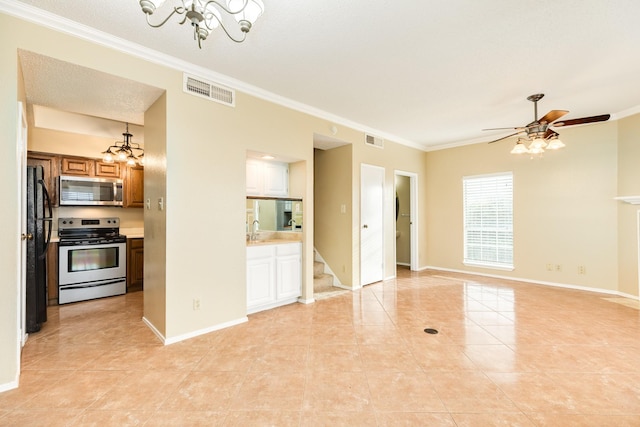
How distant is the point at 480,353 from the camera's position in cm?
265

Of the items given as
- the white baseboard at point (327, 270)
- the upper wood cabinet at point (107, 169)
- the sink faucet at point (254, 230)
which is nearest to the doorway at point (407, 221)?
the white baseboard at point (327, 270)

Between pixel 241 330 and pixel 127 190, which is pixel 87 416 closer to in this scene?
pixel 241 330

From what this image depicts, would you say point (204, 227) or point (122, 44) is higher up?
point (122, 44)

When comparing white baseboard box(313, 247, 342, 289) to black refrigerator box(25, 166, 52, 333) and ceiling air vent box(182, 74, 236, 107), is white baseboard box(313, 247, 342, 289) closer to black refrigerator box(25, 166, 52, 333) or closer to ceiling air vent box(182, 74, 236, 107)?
ceiling air vent box(182, 74, 236, 107)

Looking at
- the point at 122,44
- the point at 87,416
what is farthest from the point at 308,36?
the point at 87,416

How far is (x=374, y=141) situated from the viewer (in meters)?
5.27

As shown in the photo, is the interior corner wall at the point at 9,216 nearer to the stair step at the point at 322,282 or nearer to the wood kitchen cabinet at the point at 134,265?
the wood kitchen cabinet at the point at 134,265

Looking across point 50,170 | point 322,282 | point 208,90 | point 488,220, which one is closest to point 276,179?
point 208,90

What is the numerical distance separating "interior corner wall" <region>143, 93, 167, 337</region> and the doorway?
476cm

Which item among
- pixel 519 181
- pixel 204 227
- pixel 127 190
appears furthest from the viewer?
pixel 519 181

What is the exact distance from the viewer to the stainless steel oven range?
408cm

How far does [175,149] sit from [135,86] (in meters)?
0.68

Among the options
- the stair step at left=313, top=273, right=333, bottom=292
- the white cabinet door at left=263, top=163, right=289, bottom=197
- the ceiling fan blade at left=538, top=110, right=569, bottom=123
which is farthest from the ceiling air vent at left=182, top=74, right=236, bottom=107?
the ceiling fan blade at left=538, top=110, right=569, bottom=123

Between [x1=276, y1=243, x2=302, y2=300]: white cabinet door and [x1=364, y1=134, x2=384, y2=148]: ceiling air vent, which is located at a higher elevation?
[x1=364, y1=134, x2=384, y2=148]: ceiling air vent
